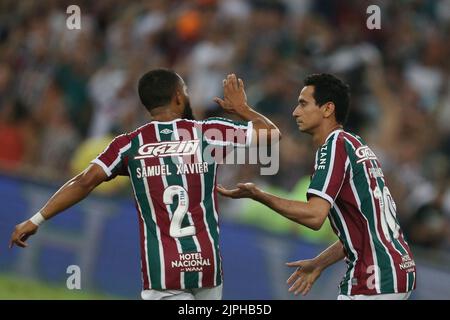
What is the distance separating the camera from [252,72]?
1320 centimetres

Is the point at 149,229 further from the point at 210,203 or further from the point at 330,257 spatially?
the point at 330,257

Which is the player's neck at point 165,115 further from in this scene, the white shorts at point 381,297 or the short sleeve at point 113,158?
the white shorts at point 381,297

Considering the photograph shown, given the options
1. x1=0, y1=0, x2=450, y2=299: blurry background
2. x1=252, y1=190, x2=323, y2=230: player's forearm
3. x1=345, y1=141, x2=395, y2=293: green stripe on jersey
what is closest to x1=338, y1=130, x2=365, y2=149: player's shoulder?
x1=345, y1=141, x2=395, y2=293: green stripe on jersey

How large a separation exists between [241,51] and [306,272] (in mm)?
6411

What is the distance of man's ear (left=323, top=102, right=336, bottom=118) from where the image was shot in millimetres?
6816

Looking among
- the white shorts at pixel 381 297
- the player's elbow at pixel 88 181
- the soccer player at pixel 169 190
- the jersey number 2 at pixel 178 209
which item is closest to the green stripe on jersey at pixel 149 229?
the soccer player at pixel 169 190

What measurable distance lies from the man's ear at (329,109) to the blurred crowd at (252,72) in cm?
501

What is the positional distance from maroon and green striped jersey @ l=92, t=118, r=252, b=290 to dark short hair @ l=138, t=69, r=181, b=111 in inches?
5.5

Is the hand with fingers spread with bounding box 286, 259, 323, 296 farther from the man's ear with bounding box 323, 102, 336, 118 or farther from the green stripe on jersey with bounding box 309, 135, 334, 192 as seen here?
the man's ear with bounding box 323, 102, 336, 118

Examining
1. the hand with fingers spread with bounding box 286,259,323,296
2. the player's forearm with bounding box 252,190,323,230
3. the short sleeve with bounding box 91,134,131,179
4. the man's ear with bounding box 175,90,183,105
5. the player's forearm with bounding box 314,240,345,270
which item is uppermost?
the man's ear with bounding box 175,90,183,105

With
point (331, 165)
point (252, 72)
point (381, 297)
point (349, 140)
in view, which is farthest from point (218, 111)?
point (381, 297)

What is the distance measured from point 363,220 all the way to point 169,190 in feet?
3.76

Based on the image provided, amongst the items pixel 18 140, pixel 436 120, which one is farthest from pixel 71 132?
pixel 436 120

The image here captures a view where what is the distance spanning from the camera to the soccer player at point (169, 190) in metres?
6.79
